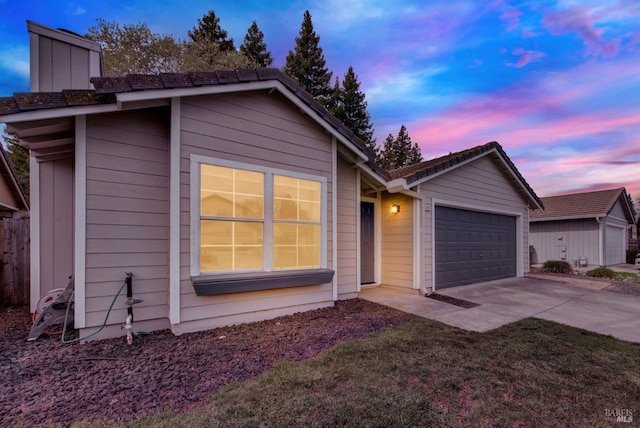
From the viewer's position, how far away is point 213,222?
425 centimetres

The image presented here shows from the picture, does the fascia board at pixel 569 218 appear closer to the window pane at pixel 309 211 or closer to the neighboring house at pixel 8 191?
the window pane at pixel 309 211

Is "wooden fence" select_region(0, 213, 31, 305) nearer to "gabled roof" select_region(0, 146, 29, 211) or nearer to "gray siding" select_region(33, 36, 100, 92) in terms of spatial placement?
"gray siding" select_region(33, 36, 100, 92)

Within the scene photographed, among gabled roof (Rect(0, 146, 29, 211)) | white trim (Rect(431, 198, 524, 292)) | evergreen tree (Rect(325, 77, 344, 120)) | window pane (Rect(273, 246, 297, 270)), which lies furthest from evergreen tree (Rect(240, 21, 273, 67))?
window pane (Rect(273, 246, 297, 270))

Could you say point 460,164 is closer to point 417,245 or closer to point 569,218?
point 417,245

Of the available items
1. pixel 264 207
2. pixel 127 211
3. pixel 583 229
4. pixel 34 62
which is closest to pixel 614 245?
pixel 583 229

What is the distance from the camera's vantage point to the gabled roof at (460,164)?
22.2 ft

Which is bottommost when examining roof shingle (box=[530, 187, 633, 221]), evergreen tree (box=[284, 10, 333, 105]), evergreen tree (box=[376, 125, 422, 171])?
roof shingle (box=[530, 187, 633, 221])

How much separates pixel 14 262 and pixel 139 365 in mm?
4915

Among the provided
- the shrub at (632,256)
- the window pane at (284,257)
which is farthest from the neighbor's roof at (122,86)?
the shrub at (632,256)

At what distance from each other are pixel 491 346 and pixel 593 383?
0.99 meters

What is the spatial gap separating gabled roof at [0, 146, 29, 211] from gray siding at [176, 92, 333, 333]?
32.3 feet

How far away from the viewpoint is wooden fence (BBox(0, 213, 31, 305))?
18.0 feet

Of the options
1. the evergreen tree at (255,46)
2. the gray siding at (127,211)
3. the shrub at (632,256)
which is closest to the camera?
the gray siding at (127,211)

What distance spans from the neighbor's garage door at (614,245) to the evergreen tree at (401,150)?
1744 centimetres
